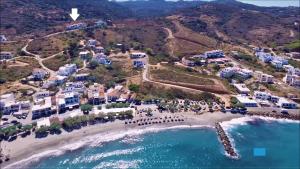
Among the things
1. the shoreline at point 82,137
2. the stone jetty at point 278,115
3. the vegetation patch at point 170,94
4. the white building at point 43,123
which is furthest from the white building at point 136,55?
the white building at point 43,123

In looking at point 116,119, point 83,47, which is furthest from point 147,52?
point 116,119

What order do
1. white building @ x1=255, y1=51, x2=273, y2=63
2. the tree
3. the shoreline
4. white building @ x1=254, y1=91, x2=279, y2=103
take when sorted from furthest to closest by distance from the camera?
white building @ x1=255, y1=51, x2=273, y2=63 < white building @ x1=254, y1=91, x2=279, y2=103 < the tree < the shoreline

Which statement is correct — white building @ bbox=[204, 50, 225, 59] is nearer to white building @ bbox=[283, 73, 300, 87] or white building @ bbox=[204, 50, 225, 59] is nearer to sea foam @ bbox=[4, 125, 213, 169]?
white building @ bbox=[283, 73, 300, 87]

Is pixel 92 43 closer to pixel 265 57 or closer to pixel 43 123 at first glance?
pixel 43 123

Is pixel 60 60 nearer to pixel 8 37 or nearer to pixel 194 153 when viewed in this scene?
pixel 8 37

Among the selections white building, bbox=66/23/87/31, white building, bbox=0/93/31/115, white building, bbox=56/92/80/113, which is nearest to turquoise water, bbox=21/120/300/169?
white building, bbox=56/92/80/113
